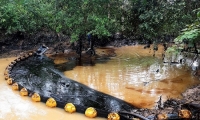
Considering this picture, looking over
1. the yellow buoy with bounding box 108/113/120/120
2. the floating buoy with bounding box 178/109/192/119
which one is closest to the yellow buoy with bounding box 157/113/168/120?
the floating buoy with bounding box 178/109/192/119

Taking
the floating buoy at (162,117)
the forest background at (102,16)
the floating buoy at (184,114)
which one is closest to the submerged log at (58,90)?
the floating buoy at (162,117)

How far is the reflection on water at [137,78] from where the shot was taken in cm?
893

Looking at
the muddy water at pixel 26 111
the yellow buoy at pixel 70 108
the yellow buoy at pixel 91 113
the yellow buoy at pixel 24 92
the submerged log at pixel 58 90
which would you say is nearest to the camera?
the yellow buoy at pixel 91 113

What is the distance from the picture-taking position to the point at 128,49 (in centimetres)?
1833

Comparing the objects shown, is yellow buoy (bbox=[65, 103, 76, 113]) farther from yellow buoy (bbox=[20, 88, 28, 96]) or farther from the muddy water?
yellow buoy (bbox=[20, 88, 28, 96])

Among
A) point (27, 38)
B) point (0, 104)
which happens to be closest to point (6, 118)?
point (0, 104)

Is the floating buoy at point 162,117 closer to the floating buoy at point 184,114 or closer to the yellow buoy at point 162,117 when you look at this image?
the yellow buoy at point 162,117

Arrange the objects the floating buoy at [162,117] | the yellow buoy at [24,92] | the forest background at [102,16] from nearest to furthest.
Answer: the floating buoy at [162,117]
the yellow buoy at [24,92]
the forest background at [102,16]

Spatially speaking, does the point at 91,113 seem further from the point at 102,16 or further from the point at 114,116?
the point at 102,16

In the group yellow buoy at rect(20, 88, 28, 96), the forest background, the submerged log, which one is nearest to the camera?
the submerged log

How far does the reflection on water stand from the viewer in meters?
8.93

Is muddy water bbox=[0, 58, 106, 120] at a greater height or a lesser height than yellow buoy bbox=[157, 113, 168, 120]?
lesser

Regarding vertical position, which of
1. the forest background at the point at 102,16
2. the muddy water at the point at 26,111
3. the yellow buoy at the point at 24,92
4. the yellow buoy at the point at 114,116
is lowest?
the muddy water at the point at 26,111

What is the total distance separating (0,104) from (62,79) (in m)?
3.28
